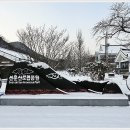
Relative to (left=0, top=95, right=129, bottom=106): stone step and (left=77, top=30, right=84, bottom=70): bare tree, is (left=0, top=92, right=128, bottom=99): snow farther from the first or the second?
(left=77, top=30, right=84, bottom=70): bare tree

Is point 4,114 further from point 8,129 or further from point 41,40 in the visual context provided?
point 41,40

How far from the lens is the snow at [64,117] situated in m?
7.39

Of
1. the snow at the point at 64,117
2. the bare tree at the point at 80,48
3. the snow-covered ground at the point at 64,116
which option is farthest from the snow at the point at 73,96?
the bare tree at the point at 80,48

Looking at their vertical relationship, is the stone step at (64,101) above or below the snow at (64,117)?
above

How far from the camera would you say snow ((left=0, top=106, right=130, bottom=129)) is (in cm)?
739

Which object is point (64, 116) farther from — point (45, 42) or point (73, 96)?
point (45, 42)

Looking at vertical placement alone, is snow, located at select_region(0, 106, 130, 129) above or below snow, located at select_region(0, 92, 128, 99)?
below

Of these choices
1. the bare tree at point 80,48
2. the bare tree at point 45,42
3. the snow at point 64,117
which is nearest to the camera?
the snow at point 64,117

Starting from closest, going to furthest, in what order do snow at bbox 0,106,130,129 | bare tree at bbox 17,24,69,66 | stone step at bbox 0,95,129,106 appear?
snow at bbox 0,106,130,129 < stone step at bbox 0,95,129,106 < bare tree at bbox 17,24,69,66

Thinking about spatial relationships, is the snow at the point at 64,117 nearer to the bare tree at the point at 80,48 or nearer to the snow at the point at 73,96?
the snow at the point at 73,96

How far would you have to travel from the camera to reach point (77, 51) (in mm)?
48719

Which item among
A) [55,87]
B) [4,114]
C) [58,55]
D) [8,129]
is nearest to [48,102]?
[55,87]

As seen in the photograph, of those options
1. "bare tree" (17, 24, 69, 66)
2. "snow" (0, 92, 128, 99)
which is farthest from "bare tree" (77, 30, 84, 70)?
"snow" (0, 92, 128, 99)

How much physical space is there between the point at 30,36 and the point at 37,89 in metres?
16.4
